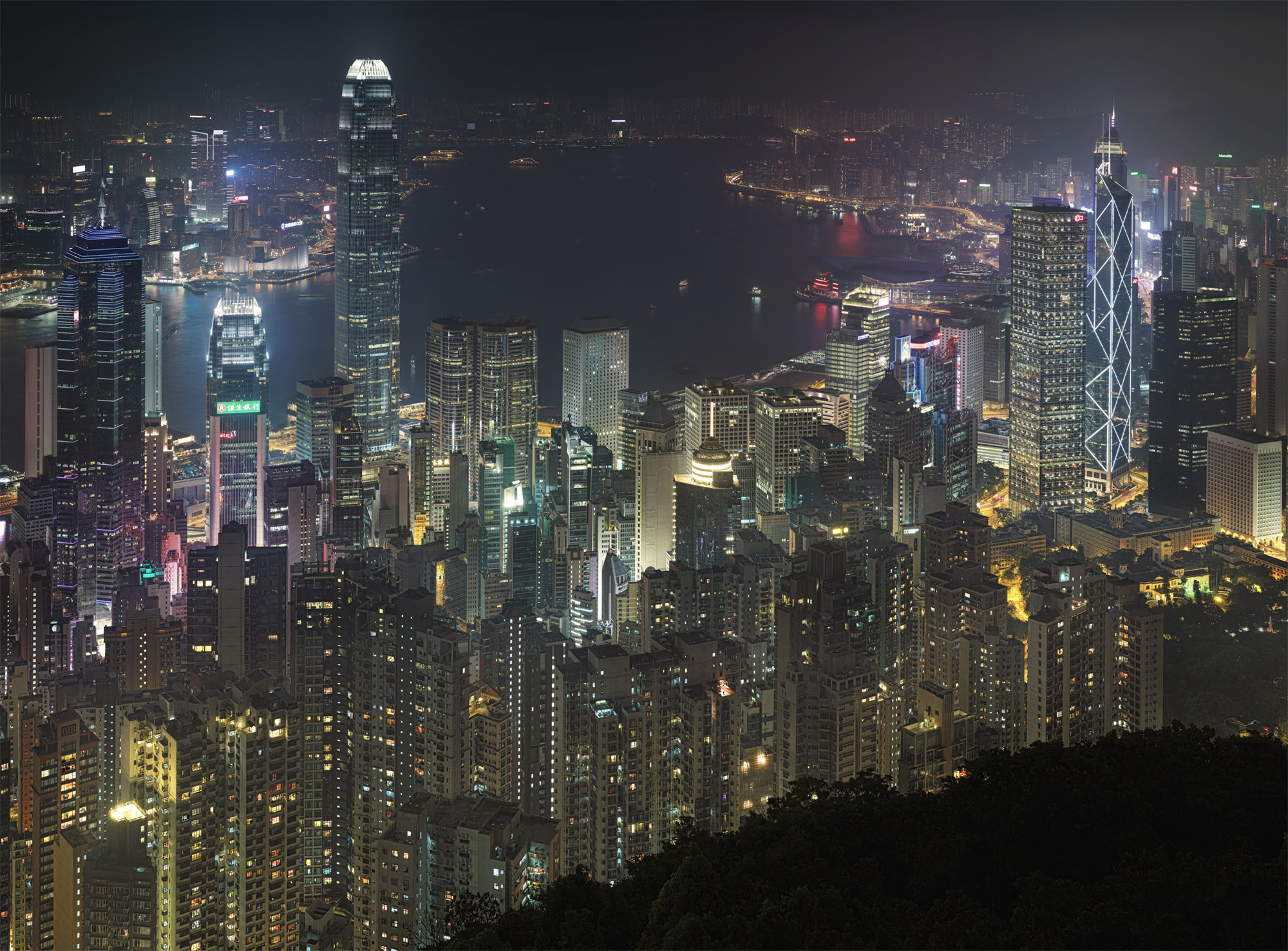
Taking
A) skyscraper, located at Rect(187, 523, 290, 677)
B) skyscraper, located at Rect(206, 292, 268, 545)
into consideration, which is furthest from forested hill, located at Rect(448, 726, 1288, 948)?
skyscraper, located at Rect(206, 292, 268, 545)

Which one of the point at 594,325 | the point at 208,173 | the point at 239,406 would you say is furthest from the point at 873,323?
the point at 208,173


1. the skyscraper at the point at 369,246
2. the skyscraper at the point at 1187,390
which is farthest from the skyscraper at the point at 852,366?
the skyscraper at the point at 369,246

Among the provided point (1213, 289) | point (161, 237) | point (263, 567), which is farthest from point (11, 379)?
point (1213, 289)

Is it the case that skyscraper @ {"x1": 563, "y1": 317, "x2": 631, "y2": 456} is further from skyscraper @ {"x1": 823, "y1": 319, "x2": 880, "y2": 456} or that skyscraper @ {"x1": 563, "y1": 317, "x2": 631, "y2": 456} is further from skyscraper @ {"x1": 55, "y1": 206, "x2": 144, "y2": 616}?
skyscraper @ {"x1": 55, "y1": 206, "x2": 144, "y2": 616}

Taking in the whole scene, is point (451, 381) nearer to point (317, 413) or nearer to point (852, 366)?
point (317, 413)

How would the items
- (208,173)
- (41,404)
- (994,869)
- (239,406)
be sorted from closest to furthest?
(994,869)
(41,404)
(208,173)
(239,406)

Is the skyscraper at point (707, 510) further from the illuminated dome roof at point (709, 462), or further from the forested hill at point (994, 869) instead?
the forested hill at point (994, 869)
